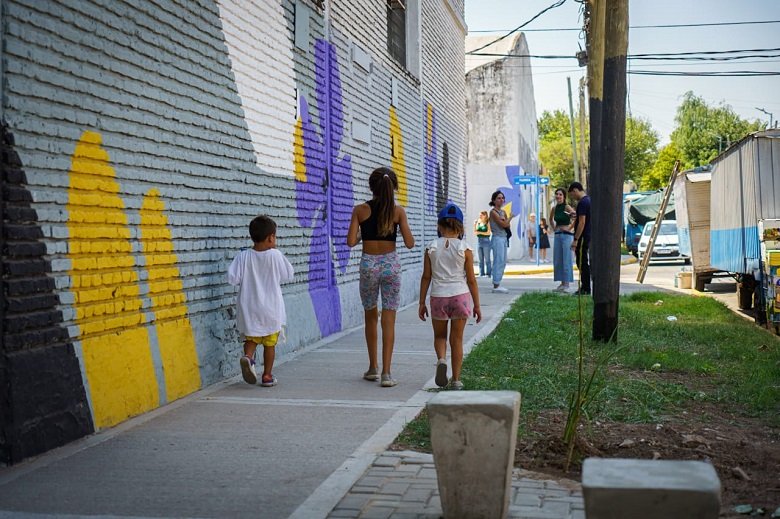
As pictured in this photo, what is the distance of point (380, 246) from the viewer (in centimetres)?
813

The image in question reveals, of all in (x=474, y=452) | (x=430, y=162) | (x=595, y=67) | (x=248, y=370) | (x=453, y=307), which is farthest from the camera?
(x=430, y=162)

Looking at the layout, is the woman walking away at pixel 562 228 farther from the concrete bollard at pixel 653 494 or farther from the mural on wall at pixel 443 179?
the concrete bollard at pixel 653 494

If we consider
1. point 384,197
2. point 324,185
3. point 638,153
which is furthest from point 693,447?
point 638,153

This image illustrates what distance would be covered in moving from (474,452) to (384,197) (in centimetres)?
419

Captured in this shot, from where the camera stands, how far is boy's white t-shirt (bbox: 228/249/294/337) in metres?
7.85

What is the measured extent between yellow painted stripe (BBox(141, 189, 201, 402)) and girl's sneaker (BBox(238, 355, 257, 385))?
1.22 feet

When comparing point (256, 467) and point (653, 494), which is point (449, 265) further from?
point (653, 494)

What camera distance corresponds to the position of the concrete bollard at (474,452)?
13.6ft

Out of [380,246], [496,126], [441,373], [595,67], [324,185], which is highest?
[496,126]

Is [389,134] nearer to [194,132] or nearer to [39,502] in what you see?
[194,132]

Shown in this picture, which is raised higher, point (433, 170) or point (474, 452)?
point (433, 170)

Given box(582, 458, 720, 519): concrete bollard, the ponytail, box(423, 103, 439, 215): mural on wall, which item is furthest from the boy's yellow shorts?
box(423, 103, 439, 215): mural on wall

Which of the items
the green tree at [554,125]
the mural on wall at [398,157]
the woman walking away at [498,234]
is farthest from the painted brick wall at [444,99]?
the green tree at [554,125]

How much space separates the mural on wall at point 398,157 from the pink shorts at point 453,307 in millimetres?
8603
